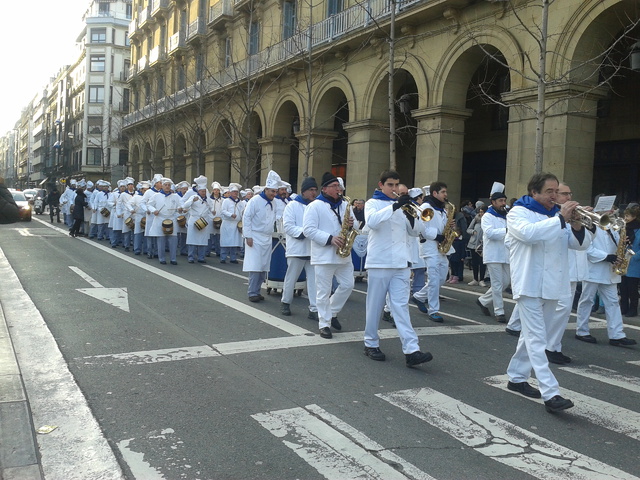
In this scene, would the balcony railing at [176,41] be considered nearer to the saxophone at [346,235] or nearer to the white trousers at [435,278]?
the white trousers at [435,278]

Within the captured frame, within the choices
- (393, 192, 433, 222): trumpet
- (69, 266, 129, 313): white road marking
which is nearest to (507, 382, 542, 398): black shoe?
(393, 192, 433, 222): trumpet

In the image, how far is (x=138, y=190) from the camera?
19.8 m

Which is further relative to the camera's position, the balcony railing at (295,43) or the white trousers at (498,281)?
the balcony railing at (295,43)

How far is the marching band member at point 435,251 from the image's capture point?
376 inches

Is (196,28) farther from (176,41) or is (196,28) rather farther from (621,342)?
(621,342)

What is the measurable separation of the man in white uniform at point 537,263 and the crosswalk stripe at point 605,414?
352 mm

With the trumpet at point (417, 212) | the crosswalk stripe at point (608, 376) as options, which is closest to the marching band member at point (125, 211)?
the trumpet at point (417, 212)

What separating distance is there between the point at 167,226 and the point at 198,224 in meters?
1.12

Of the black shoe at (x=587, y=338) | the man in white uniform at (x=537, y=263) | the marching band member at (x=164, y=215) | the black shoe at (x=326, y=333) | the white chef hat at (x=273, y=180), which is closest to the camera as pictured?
the man in white uniform at (x=537, y=263)

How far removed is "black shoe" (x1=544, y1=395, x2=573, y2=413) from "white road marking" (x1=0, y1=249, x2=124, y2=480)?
3.27 metres

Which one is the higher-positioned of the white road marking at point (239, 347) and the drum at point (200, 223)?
the drum at point (200, 223)

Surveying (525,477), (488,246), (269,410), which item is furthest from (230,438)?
(488,246)

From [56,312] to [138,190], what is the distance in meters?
11.4

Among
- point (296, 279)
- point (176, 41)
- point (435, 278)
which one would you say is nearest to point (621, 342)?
point (435, 278)
